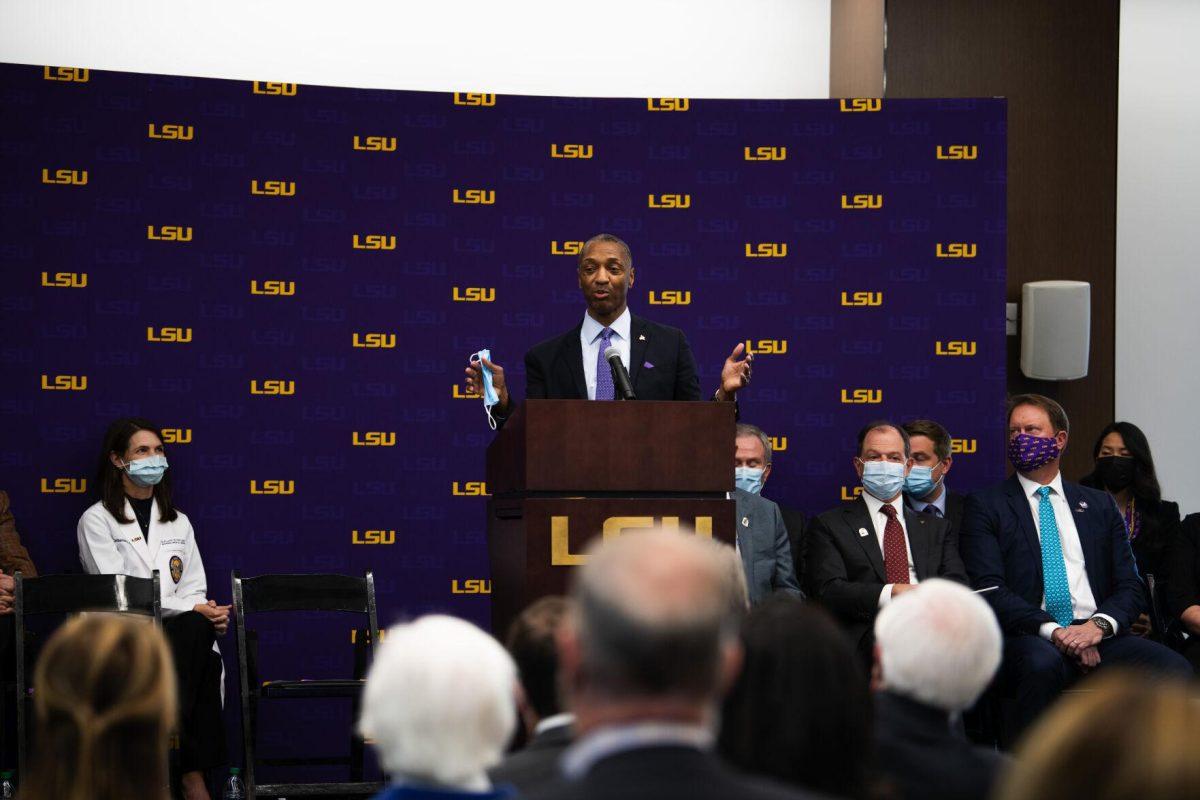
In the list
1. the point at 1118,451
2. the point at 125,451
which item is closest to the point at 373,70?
the point at 125,451

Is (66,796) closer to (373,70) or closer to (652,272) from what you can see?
(652,272)

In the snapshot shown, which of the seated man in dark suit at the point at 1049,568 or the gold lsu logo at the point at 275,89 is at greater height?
the gold lsu logo at the point at 275,89

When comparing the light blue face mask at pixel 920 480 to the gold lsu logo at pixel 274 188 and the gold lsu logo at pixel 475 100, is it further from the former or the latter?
the gold lsu logo at pixel 274 188

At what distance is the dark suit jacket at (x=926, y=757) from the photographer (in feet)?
7.79

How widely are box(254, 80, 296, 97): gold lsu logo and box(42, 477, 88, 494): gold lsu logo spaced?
198 cm

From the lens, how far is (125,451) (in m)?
6.17

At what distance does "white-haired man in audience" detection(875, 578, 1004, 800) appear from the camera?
2.41m

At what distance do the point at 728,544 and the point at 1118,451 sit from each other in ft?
12.0

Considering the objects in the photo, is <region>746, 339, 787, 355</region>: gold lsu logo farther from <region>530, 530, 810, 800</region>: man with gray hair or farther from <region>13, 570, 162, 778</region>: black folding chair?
<region>530, 530, 810, 800</region>: man with gray hair

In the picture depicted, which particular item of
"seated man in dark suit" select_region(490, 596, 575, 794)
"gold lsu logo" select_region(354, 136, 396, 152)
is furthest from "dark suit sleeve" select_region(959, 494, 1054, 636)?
"seated man in dark suit" select_region(490, 596, 575, 794)

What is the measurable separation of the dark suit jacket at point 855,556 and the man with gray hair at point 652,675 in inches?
169

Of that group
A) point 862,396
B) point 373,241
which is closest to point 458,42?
point 373,241

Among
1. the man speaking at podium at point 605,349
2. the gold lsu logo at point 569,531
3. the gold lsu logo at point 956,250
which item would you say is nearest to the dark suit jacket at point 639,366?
the man speaking at podium at point 605,349

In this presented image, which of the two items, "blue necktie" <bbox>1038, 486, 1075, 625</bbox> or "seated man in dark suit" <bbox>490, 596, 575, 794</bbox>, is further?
"blue necktie" <bbox>1038, 486, 1075, 625</bbox>
